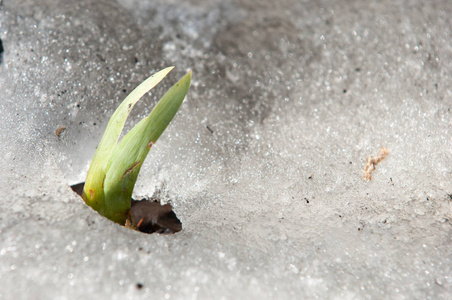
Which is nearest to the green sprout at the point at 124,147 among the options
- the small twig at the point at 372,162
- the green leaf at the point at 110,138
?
the green leaf at the point at 110,138

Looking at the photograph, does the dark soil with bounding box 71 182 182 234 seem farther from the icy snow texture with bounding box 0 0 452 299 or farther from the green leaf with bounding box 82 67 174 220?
the green leaf with bounding box 82 67 174 220

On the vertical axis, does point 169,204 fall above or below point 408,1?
below

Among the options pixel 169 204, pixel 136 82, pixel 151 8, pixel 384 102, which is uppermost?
pixel 151 8

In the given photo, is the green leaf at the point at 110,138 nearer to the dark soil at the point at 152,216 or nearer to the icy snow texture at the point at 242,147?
the icy snow texture at the point at 242,147

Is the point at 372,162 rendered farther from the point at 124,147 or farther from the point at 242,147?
the point at 124,147

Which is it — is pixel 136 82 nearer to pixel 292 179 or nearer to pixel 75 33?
pixel 75 33

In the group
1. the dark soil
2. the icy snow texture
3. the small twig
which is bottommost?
the dark soil

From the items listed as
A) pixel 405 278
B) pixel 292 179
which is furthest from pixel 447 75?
pixel 405 278

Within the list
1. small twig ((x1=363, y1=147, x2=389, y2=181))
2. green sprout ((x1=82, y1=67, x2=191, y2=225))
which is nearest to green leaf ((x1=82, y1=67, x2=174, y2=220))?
green sprout ((x1=82, y1=67, x2=191, y2=225))
